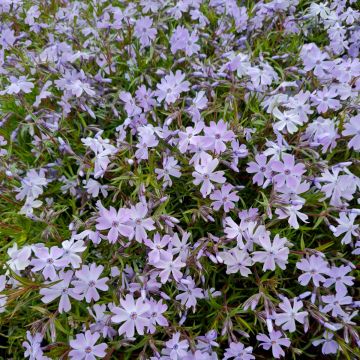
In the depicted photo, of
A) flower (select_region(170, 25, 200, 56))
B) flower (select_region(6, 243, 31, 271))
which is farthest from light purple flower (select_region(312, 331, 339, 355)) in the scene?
flower (select_region(170, 25, 200, 56))

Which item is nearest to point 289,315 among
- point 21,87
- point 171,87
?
point 171,87

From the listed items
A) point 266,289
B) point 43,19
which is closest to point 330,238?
point 266,289

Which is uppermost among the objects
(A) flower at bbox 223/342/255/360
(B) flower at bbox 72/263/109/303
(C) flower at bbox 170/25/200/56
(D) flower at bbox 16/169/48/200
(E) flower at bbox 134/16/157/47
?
(E) flower at bbox 134/16/157/47

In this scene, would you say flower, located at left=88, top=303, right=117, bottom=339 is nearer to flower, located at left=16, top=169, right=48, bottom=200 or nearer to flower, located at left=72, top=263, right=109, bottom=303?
flower, located at left=72, top=263, right=109, bottom=303

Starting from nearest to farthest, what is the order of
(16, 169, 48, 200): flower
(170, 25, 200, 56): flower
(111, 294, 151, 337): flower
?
(111, 294, 151, 337): flower < (16, 169, 48, 200): flower < (170, 25, 200, 56): flower

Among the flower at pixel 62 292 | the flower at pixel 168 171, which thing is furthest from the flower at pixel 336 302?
the flower at pixel 62 292

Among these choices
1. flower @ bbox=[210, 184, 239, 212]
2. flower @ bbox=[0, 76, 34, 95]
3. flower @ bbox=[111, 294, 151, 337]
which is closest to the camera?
flower @ bbox=[111, 294, 151, 337]

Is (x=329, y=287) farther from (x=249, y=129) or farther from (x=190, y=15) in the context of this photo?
(x=190, y=15)
